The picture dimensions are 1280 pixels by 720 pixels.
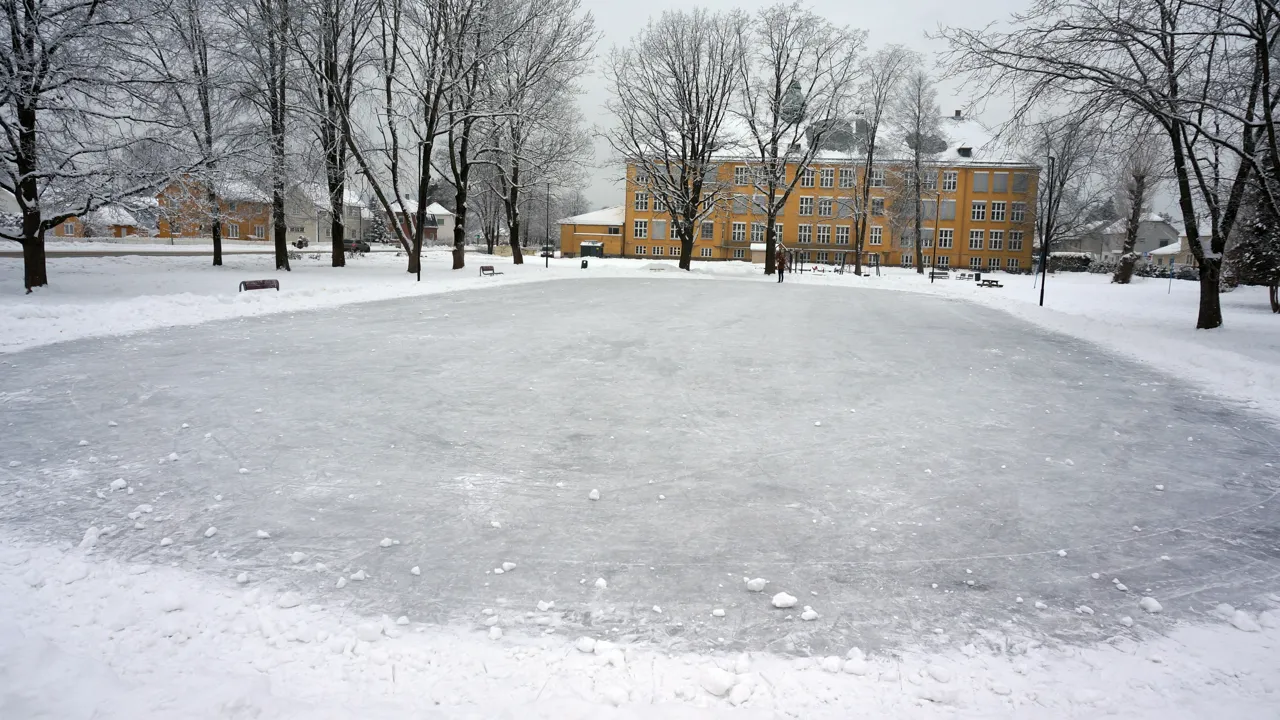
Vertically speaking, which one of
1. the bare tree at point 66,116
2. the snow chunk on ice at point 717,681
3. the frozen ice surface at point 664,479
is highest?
the bare tree at point 66,116

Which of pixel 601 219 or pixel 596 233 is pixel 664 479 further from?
pixel 601 219

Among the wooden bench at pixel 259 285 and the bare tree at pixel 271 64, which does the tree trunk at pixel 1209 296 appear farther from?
the bare tree at pixel 271 64

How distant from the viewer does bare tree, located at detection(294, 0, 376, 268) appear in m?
27.6

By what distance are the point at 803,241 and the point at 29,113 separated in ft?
221

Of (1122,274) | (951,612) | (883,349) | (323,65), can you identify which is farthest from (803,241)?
(951,612)

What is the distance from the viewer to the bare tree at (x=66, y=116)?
17.1 meters

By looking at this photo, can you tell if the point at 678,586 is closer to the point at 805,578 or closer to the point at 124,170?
the point at 805,578

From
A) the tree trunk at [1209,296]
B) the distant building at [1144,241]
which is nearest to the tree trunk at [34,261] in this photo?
the tree trunk at [1209,296]

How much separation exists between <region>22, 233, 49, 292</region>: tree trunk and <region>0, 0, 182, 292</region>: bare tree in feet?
0.10

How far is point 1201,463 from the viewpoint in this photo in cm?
684

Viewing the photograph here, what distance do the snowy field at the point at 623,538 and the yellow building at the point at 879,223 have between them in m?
63.9

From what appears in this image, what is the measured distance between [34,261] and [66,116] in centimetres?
458

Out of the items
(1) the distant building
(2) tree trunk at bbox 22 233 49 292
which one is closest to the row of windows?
(1) the distant building

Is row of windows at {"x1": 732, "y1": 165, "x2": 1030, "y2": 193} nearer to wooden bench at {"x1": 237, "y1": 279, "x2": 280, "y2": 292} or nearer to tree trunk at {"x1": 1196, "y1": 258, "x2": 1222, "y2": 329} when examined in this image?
tree trunk at {"x1": 1196, "y1": 258, "x2": 1222, "y2": 329}
